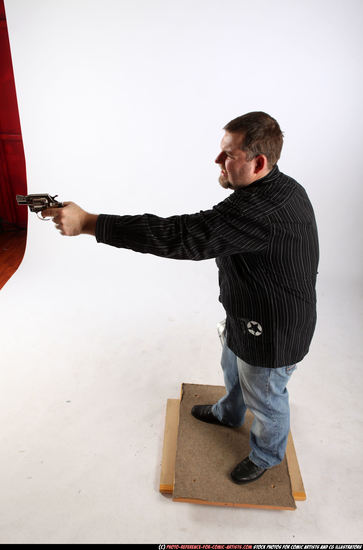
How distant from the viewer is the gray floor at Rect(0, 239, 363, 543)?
1527 mm

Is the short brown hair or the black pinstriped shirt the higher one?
the short brown hair

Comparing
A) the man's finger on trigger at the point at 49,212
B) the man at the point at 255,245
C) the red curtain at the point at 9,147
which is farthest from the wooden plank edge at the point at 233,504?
the red curtain at the point at 9,147

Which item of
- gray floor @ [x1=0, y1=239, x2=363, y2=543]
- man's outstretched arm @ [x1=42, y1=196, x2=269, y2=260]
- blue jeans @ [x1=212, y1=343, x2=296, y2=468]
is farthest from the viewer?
gray floor @ [x1=0, y1=239, x2=363, y2=543]

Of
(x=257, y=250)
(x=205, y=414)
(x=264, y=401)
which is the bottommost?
(x=205, y=414)

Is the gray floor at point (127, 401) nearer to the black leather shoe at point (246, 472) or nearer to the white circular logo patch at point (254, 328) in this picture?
the black leather shoe at point (246, 472)

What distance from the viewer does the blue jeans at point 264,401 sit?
4.63 feet

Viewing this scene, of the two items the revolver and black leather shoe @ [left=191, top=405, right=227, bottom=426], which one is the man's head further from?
black leather shoe @ [left=191, top=405, right=227, bottom=426]

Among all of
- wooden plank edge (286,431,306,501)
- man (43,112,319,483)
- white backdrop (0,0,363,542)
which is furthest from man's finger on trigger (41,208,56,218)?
wooden plank edge (286,431,306,501)

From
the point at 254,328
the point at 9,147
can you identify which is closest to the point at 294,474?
the point at 254,328

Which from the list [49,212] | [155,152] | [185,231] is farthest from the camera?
[155,152]

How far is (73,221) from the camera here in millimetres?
1120

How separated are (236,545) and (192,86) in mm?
3058

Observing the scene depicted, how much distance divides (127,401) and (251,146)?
5.31 feet

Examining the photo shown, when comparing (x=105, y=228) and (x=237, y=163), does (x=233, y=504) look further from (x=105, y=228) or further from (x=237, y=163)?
(x=237, y=163)
